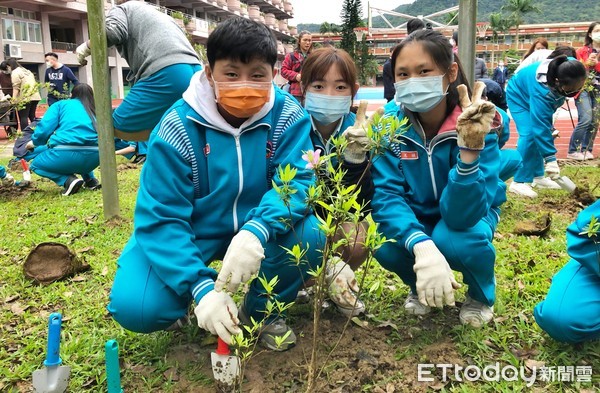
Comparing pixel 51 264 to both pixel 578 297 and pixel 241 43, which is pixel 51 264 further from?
pixel 578 297

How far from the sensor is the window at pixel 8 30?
22.0 metres

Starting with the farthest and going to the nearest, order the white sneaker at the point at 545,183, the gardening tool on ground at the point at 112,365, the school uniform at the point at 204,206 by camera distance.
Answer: the white sneaker at the point at 545,183 → the school uniform at the point at 204,206 → the gardening tool on ground at the point at 112,365

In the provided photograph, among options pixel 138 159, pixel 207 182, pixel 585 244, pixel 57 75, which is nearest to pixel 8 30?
pixel 57 75

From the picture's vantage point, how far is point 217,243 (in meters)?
2.16

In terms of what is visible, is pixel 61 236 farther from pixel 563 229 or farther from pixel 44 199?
pixel 563 229

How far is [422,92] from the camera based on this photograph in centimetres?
215

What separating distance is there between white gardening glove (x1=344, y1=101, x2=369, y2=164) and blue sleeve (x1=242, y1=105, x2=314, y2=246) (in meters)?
0.18

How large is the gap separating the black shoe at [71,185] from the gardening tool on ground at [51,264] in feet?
8.14

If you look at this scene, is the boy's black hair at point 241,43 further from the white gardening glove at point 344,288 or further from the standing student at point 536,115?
the standing student at point 536,115

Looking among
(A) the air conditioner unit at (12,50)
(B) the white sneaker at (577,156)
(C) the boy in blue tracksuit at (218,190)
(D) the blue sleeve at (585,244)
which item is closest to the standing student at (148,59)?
(C) the boy in blue tracksuit at (218,190)

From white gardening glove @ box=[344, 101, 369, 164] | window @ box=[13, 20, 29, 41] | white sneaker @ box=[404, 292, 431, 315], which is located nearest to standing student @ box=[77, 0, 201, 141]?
white gardening glove @ box=[344, 101, 369, 164]

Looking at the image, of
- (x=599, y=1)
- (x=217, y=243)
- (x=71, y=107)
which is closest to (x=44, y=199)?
(x=71, y=107)

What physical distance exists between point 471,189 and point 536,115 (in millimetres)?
3248

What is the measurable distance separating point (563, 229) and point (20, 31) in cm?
2514
